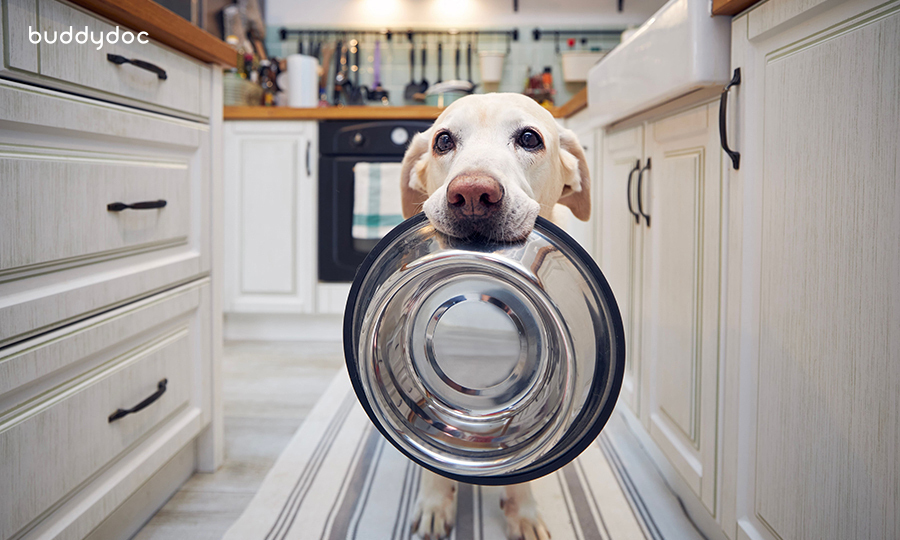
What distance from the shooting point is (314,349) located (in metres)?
2.53

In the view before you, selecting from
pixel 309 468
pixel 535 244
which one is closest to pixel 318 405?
pixel 309 468

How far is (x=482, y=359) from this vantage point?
954mm

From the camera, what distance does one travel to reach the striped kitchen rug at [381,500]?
3.45ft

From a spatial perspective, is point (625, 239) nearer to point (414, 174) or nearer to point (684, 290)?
point (684, 290)

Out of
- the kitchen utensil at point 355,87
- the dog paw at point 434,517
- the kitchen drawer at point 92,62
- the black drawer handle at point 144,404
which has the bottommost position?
the dog paw at point 434,517

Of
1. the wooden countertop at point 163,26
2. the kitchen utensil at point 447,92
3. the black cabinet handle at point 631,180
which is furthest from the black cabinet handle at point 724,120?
the kitchen utensil at point 447,92

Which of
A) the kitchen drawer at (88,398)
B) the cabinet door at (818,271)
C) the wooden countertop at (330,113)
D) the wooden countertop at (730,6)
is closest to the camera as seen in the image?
the cabinet door at (818,271)

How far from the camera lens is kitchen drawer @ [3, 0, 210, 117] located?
73 centimetres

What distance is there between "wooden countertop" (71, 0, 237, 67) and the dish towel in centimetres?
128

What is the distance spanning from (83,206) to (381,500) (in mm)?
781

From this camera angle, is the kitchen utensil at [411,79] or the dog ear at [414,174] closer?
the dog ear at [414,174]

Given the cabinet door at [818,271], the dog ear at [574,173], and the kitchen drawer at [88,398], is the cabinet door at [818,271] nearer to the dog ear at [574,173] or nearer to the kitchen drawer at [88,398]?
the dog ear at [574,173]

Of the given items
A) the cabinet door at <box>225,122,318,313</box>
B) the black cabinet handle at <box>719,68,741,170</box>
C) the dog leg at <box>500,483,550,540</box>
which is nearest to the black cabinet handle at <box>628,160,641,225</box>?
the black cabinet handle at <box>719,68,741,170</box>

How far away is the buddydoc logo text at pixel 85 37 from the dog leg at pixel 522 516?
3.32 feet
